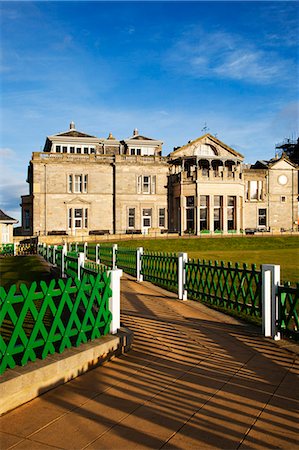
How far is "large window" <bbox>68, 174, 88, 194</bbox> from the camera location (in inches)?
1774

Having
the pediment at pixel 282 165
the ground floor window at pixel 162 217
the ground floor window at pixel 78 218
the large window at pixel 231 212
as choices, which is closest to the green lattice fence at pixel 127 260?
the ground floor window at pixel 78 218

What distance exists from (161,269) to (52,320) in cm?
909

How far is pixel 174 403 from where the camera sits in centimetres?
462

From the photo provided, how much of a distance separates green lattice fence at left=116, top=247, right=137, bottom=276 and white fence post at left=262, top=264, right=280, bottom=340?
9.67m

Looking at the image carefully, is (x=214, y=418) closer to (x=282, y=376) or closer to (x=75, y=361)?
(x=282, y=376)

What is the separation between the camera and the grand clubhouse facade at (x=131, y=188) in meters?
44.3

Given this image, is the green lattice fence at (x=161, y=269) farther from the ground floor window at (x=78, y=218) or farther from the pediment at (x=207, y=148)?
the pediment at (x=207, y=148)

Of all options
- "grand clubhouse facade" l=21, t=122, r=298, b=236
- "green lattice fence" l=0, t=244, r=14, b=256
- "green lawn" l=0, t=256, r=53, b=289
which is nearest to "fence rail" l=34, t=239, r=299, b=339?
"green lawn" l=0, t=256, r=53, b=289

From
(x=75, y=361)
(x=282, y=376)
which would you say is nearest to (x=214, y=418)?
(x=282, y=376)

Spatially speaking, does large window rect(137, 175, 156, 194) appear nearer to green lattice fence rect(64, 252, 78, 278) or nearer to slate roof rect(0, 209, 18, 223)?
slate roof rect(0, 209, 18, 223)

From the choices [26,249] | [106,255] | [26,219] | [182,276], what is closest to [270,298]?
[182,276]

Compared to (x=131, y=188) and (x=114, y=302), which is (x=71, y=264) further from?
(x=131, y=188)

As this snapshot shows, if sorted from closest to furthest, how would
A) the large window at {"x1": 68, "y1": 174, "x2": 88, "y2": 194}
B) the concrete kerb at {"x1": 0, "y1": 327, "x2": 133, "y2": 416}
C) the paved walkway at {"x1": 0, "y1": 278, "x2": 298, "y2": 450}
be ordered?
the paved walkway at {"x1": 0, "y1": 278, "x2": 298, "y2": 450} < the concrete kerb at {"x1": 0, "y1": 327, "x2": 133, "y2": 416} < the large window at {"x1": 68, "y1": 174, "x2": 88, "y2": 194}

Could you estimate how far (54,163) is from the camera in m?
44.3
